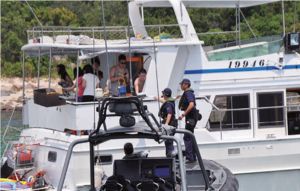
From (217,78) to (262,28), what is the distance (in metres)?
24.3

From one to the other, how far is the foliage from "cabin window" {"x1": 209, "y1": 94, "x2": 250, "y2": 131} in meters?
19.6

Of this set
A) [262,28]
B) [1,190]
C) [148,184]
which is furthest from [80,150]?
[262,28]

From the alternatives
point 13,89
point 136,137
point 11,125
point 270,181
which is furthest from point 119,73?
point 13,89

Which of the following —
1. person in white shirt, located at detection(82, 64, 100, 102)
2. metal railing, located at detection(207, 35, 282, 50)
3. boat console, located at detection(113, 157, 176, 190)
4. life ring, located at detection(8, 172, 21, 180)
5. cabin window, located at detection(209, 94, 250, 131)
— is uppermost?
metal railing, located at detection(207, 35, 282, 50)

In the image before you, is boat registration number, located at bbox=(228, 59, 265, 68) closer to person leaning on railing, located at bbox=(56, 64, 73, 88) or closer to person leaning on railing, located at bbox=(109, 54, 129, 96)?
person leaning on railing, located at bbox=(109, 54, 129, 96)

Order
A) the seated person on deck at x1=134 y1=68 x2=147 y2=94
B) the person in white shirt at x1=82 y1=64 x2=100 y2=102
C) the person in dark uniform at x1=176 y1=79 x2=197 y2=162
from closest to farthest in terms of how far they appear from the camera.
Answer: the person in dark uniform at x1=176 y1=79 x2=197 y2=162
the person in white shirt at x1=82 y1=64 x2=100 y2=102
the seated person on deck at x1=134 y1=68 x2=147 y2=94

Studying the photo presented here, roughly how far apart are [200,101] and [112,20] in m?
25.8

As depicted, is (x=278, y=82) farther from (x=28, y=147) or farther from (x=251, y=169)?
(x=28, y=147)

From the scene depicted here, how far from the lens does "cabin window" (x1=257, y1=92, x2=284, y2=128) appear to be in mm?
12406

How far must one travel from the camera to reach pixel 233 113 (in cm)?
1238

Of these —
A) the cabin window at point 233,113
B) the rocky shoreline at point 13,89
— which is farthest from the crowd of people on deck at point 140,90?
the rocky shoreline at point 13,89

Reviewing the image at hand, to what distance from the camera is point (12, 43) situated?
3769cm

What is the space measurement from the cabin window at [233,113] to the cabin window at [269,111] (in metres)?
0.30

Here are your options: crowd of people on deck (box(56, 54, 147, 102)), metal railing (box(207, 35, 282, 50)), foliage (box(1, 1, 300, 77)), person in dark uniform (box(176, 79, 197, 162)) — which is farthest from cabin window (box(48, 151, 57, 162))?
foliage (box(1, 1, 300, 77))
